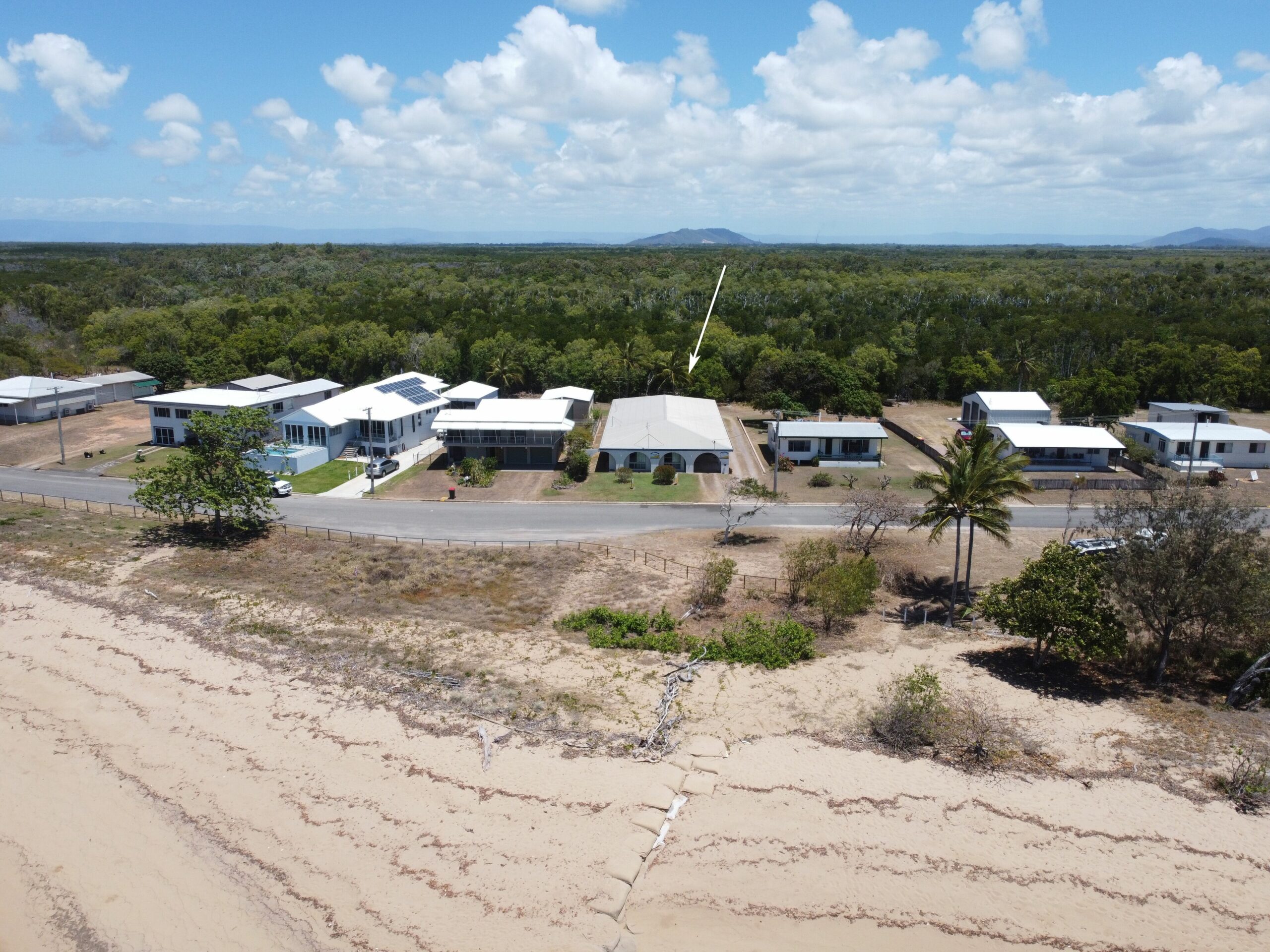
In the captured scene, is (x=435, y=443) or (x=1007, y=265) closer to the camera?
(x=435, y=443)

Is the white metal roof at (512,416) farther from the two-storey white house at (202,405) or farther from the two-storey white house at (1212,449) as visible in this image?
the two-storey white house at (1212,449)

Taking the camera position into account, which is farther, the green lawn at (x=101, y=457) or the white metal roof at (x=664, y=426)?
the green lawn at (x=101, y=457)

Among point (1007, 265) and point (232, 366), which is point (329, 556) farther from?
point (1007, 265)

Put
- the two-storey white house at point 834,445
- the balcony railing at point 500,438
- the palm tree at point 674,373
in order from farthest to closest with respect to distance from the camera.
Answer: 1. the palm tree at point 674,373
2. the two-storey white house at point 834,445
3. the balcony railing at point 500,438

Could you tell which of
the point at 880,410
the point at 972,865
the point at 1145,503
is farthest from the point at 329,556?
the point at 880,410

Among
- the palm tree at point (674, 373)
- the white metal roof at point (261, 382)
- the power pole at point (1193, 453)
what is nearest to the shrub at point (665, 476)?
the palm tree at point (674, 373)

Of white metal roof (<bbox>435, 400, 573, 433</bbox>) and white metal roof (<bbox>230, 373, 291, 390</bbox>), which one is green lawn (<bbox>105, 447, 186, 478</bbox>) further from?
white metal roof (<bbox>435, 400, 573, 433</bbox>)
